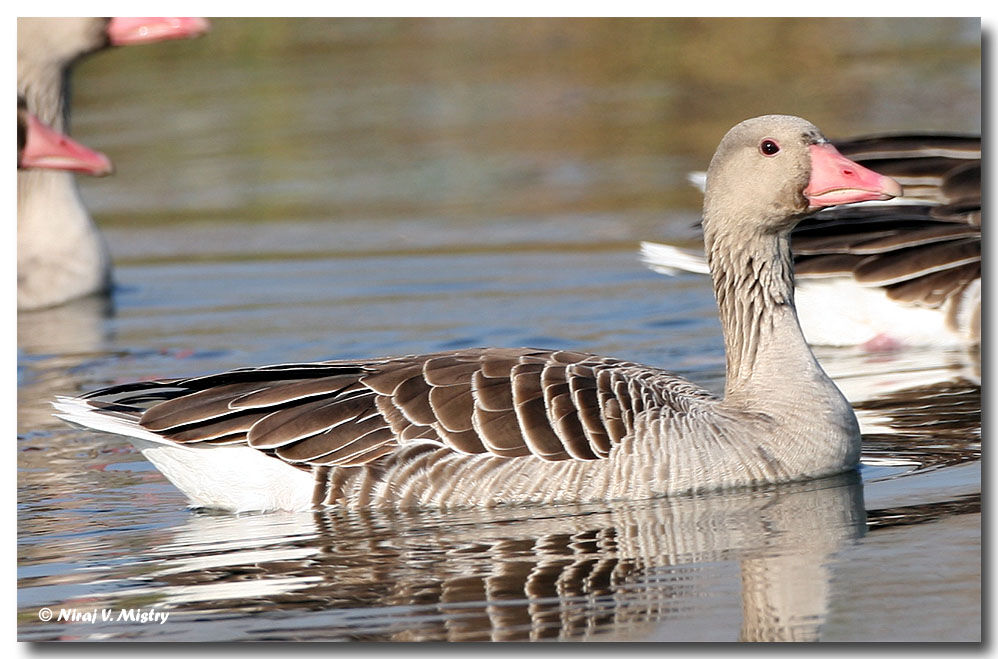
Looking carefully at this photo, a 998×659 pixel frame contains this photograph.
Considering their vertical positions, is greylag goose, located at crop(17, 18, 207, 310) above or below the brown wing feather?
above

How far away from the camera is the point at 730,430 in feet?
27.2

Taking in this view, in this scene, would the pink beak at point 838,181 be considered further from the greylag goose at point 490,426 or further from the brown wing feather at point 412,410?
the brown wing feather at point 412,410

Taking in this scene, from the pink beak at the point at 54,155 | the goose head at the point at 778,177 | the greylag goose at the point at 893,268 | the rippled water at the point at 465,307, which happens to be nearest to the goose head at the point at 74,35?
the pink beak at the point at 54,155

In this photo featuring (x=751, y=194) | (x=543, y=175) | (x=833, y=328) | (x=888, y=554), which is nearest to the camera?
(x=888, y=554)

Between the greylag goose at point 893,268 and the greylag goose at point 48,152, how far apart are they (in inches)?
156

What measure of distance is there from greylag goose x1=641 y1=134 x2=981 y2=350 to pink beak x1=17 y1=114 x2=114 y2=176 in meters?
3.96

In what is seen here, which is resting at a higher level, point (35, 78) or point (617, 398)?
point (35, 78)

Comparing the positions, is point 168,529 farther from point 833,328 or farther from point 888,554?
point 833,328

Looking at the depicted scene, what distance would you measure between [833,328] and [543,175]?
20.1 ft

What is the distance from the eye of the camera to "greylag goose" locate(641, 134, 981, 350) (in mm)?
11188

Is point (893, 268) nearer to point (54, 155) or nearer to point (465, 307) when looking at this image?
point (465, 307)

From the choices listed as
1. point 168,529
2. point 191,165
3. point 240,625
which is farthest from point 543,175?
point 240,625

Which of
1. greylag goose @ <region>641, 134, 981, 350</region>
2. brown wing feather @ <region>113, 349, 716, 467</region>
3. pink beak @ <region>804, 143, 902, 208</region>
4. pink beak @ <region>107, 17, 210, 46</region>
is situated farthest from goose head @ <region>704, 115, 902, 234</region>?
pink beak @ <region>107, 17, 210, 46</region>

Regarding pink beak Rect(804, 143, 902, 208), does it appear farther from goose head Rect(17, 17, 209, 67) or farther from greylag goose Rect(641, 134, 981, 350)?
goose head Rect(17, 17, 209, 67)
